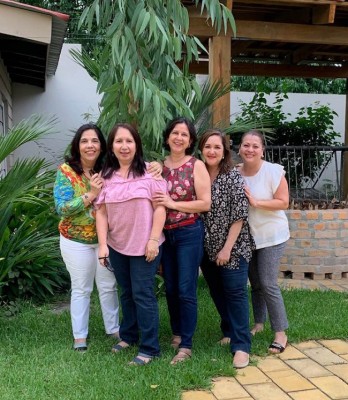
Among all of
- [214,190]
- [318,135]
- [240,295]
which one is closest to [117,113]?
[214,190]

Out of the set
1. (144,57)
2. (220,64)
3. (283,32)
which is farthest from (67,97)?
(144,57)

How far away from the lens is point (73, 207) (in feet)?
11.5

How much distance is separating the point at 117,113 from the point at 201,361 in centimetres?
188

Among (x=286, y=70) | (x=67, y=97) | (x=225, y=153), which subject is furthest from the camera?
(x=286, y=70)

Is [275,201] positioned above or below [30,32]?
below

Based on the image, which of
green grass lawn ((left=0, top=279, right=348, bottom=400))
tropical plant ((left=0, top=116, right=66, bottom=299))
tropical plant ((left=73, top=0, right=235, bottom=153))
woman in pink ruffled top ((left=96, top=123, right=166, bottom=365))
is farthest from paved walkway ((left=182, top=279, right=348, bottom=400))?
tropical plant ((left=0, top=116, right=66, bottom=299))

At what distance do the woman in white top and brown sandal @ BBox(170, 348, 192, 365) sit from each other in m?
0.61

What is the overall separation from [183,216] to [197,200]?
5.6 inches

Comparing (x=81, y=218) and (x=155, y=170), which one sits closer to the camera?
(x=155, y=170)

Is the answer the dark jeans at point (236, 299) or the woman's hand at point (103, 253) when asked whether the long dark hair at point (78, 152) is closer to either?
the woman's hand at point (103, 253)

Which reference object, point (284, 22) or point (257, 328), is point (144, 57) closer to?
point (257, 328)

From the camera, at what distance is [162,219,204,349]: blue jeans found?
11.2 ft

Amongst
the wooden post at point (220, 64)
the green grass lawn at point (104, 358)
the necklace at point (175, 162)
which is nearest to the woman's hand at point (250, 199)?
the necklace at point (175, 162)

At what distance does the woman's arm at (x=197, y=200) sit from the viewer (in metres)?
3.34
